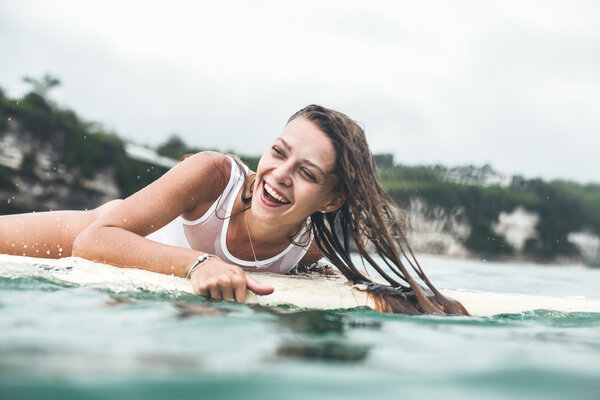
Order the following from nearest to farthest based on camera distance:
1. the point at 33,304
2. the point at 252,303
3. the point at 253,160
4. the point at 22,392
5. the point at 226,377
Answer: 1. the point at 22,392
2. the point at 226,377
3. the point at 33,304
4. the point at 252,303
5. the point at 253,160

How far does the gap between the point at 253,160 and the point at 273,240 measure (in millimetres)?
13817

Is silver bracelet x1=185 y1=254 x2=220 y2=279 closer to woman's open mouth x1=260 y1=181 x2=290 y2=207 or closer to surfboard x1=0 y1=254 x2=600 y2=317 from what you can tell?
surfboard x1=0 y1=254 x2=600 y2=317

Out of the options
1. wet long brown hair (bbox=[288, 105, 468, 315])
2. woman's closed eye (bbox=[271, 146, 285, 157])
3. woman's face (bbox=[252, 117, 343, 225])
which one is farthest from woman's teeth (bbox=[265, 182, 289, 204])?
wet long brown hair (bbox=[288, 105, 468, 315])

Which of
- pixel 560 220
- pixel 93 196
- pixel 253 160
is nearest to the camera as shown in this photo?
pixel 253 160

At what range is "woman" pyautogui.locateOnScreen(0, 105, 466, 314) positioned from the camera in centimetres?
306

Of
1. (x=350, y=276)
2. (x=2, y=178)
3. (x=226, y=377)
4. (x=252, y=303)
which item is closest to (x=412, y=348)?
(x=226, y=377)

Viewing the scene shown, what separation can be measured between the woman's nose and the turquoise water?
716 mm

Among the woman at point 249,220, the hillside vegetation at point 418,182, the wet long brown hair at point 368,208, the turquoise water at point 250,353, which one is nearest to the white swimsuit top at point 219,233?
the woman at point 249,220

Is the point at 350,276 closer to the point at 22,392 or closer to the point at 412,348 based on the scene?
the point at 412,348

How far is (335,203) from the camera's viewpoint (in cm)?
353

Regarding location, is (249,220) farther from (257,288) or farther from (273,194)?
(257,288)

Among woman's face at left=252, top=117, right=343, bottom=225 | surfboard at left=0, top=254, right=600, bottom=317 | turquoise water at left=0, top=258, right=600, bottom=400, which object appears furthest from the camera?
woman's face at left=252, top=117, right=343, bottom=225

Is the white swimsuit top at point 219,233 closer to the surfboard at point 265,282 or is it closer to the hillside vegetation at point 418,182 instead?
the surfboard at point 265,282

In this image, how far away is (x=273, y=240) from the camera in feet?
12.0
